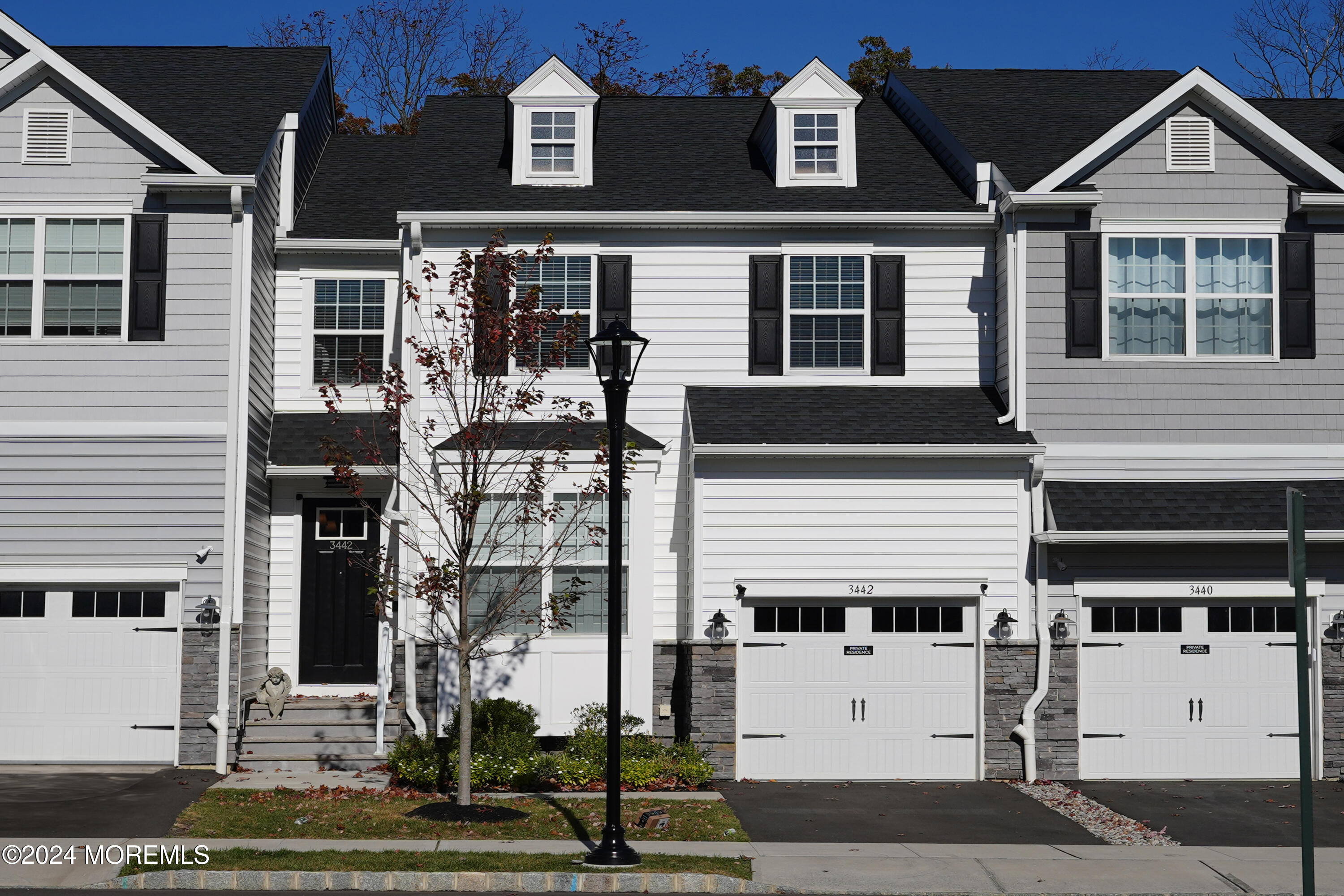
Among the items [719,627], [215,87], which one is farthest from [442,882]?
[215,87]

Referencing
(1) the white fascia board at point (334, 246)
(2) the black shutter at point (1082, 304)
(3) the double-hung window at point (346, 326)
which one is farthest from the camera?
(3) the double-hung window at point (346, 326)

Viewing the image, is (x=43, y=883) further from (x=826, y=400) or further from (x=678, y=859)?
(x=826, y=400)

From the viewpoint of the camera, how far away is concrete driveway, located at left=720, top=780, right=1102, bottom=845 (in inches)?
530

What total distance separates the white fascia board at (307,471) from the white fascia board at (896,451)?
15.1 ft

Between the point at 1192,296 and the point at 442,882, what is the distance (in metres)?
12.0

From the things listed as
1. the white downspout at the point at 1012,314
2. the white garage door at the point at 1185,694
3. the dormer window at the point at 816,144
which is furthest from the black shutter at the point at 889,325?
the white garage door at the point at 1185,694

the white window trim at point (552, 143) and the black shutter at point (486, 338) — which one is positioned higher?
the white window trim at point (552, 143)

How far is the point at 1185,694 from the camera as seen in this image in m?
17.0

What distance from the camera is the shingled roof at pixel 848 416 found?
16.8 meters

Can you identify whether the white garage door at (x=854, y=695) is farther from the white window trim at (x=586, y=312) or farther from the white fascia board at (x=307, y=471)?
the white fascia board at (x=307, y=471)

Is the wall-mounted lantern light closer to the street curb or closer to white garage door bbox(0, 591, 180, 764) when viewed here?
the street curb

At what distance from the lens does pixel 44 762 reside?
54.4ft

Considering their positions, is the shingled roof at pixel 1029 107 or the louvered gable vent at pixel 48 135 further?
the shingled roof at pixel 1029 107

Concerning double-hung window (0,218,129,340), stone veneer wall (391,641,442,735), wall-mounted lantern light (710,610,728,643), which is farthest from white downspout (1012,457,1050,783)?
double-hung window (0,218,129,340)
